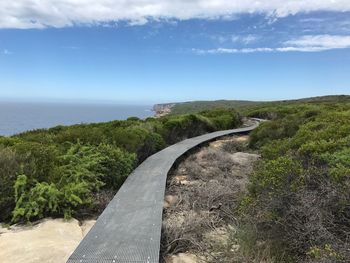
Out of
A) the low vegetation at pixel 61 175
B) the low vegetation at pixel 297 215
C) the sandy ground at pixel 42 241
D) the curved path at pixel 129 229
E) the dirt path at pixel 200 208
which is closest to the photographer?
the low vegetation at pixel 297 215

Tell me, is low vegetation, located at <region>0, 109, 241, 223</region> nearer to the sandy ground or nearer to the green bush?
the green bush

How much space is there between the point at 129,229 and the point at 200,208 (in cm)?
190

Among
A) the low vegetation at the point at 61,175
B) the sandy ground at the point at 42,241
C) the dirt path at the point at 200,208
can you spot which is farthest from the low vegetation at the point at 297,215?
the low vegetation at the point at 61,175

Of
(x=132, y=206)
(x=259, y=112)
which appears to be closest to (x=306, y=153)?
(x=132, y=206)

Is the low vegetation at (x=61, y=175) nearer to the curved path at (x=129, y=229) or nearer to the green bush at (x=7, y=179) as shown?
the green bush at (x=7, y=179)

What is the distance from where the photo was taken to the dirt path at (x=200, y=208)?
16.6ft

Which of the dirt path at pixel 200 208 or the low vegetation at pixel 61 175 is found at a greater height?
the low vegetation at pixel 61 175

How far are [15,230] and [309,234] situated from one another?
13.5 ft

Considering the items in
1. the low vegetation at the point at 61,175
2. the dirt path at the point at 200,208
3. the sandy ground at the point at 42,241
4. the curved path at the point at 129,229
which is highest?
the low vegetation at the point at 61,175

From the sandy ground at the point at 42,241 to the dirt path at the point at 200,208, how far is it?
127 cm

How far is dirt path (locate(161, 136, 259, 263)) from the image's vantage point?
199 inches

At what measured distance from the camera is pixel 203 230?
18.6 feet

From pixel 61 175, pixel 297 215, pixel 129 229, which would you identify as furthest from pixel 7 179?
pixel 297 215

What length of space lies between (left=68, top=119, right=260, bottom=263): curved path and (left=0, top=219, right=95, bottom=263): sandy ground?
0.30 m
